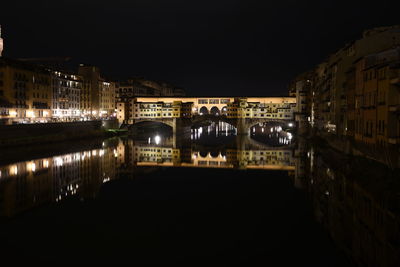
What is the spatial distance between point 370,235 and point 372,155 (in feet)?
19.8

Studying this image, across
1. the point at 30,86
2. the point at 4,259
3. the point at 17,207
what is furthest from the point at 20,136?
the point at 4,259

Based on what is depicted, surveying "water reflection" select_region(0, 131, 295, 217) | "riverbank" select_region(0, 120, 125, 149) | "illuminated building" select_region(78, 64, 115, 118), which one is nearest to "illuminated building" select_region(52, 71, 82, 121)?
"illuminated building" select_region(78, 64, 115, 118)

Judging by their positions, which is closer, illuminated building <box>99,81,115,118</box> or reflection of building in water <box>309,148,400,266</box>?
reflection of building in water <box>309,148,400,266</box>

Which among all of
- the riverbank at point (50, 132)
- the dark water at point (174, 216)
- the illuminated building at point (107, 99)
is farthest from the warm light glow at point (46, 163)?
the illuminated building at point (107, 99)

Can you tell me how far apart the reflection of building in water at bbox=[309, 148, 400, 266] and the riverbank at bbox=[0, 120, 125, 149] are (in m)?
21.8

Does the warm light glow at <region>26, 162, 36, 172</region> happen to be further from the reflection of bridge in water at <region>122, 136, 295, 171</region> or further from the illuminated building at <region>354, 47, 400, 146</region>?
the illuminated building at <region>354, 47, 400, 146</region>

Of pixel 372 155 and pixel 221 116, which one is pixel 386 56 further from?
pixel 221 116

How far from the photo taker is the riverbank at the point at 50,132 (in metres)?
28.5

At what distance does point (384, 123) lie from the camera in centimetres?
1410

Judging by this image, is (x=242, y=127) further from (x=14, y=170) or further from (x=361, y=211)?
(x=361, y=211)

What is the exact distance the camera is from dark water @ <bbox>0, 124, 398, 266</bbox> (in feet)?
30.4

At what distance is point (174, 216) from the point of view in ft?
41.0

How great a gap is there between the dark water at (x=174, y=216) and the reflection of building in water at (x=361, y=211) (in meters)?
0.06

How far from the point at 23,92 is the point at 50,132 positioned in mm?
6299
